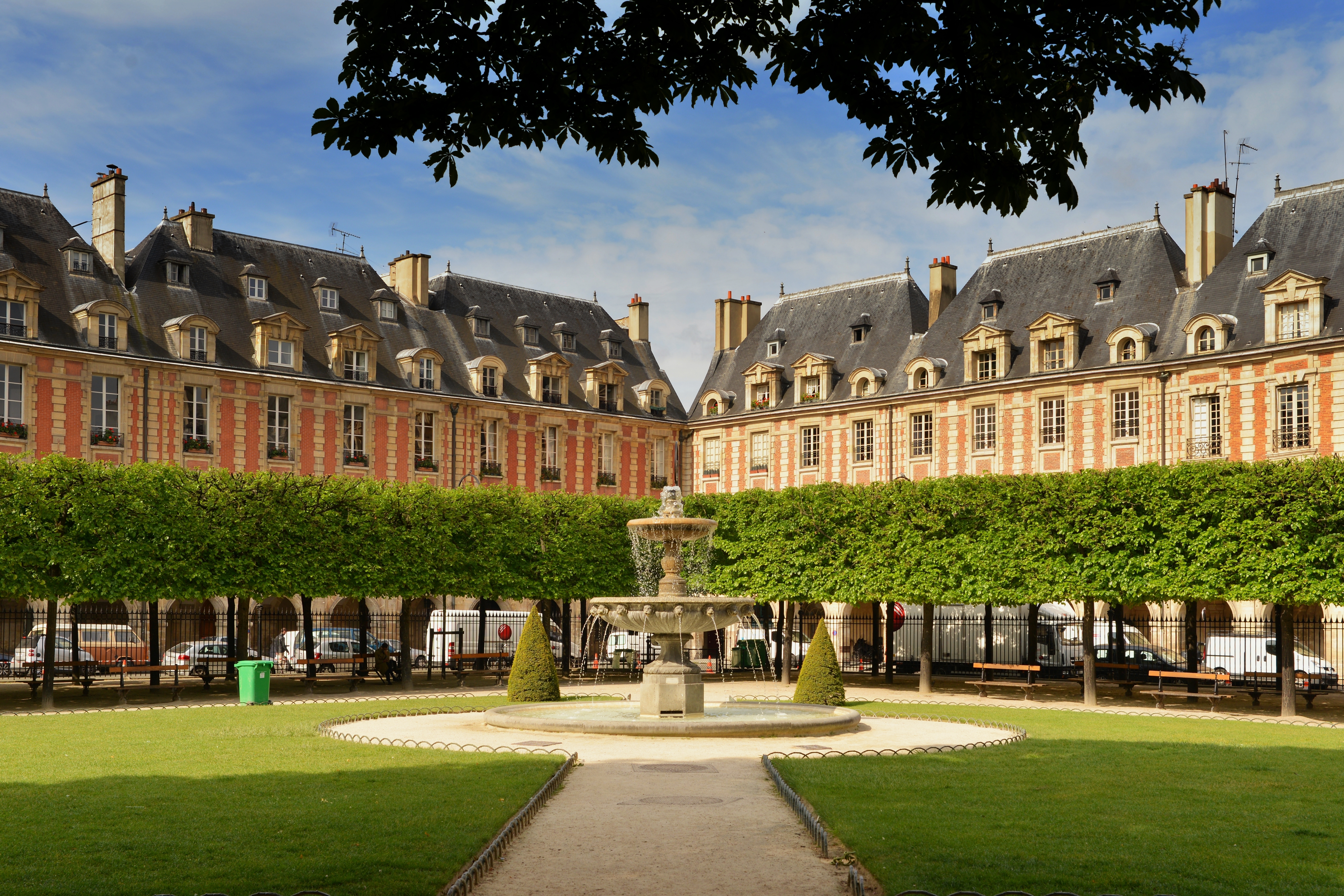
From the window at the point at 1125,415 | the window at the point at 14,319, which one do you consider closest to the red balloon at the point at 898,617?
the window at the point at 1125,415

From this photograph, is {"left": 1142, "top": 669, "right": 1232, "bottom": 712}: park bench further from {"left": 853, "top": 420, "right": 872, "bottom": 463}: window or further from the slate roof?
the slate roof

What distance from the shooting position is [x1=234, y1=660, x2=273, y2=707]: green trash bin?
20.3m

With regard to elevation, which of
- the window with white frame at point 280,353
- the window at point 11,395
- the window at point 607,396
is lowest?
the window at point 11,395

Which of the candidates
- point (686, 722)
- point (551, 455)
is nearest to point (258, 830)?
point (686, 722)

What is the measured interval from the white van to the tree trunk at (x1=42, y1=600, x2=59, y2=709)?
69.2 feet

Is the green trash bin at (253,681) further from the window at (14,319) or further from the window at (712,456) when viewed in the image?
the window at (712,456)

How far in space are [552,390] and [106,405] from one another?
1356 cm

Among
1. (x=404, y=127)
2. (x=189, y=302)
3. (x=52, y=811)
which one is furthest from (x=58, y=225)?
(x=404, y=127)

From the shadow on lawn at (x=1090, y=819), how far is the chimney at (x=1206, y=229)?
894 inches

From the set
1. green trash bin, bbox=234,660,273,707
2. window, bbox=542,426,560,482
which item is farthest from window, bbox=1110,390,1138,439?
green trash bin, bbox=234,660,273,707

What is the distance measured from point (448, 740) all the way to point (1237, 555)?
1323cm

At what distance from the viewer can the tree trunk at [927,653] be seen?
80.0 ft

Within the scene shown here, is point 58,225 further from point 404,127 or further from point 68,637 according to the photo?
point 404,127

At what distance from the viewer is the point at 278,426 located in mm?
35000
